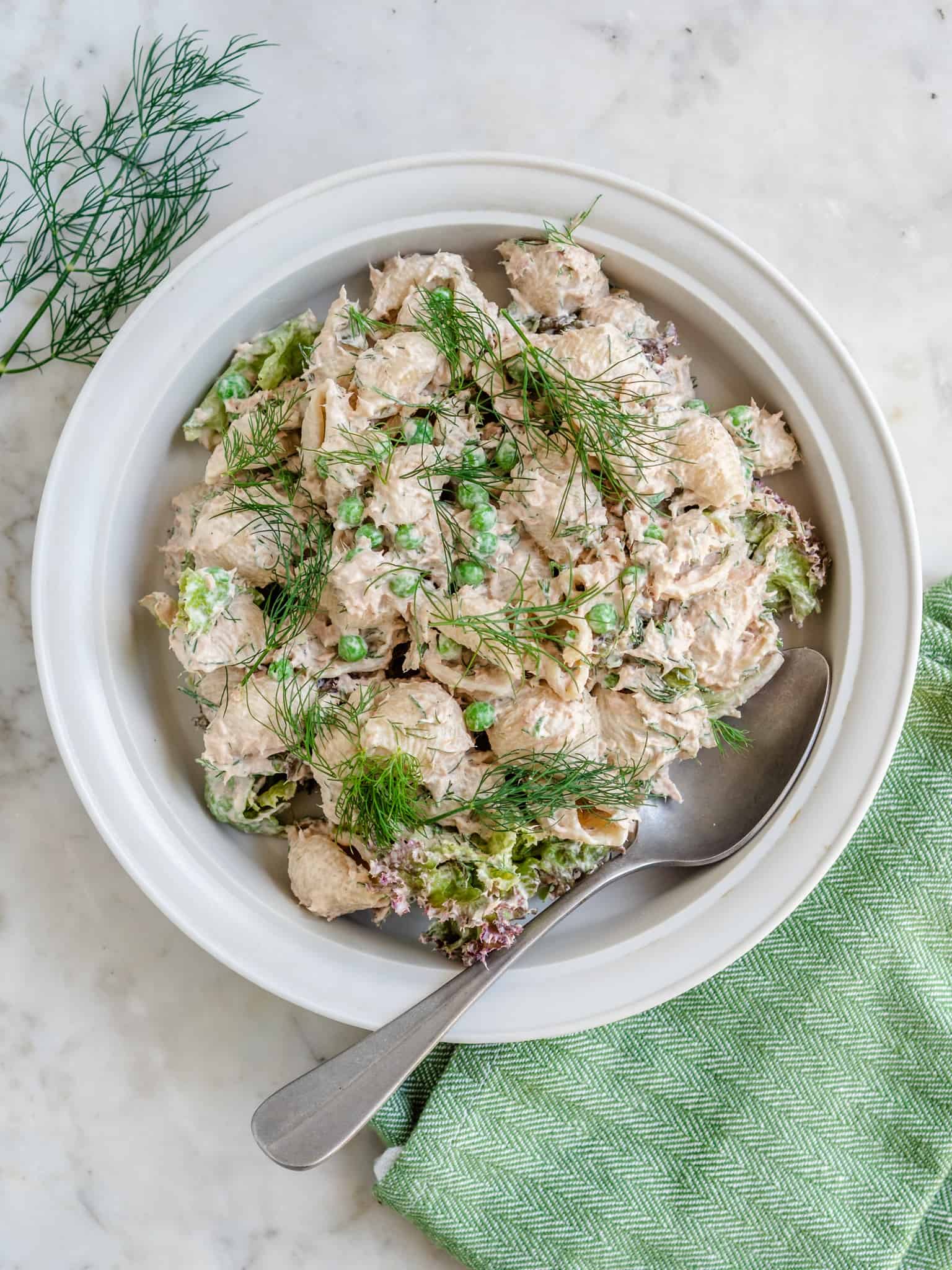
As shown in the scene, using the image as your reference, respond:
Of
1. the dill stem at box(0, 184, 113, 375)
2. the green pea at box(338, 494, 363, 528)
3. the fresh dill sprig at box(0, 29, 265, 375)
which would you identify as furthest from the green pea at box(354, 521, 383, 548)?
the dill stem at box(0, 184, 113, 375)

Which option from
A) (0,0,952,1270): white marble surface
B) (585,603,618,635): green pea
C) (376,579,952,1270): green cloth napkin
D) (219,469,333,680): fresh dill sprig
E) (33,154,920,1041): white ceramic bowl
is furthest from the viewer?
(0,0,952,1270): white marble surface

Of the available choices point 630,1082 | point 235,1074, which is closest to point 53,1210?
point 235,1074

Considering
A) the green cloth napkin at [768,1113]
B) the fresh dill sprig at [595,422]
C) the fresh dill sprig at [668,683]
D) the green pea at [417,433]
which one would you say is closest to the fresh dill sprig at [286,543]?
the green pea at [417,433]

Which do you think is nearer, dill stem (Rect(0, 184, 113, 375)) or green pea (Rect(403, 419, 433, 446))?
green pea (Rect(403, 419, 433, 446))

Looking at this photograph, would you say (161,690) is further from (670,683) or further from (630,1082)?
(630,1082)

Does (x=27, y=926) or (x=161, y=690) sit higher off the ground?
(x=161, y=690)

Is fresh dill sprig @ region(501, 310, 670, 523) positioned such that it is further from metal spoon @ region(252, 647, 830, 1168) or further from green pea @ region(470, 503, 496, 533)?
metal spoon @ region(252, 647, 830, 1168)

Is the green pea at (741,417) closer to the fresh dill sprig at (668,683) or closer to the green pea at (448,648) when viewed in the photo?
the fresh dill sprig at (668,683)
